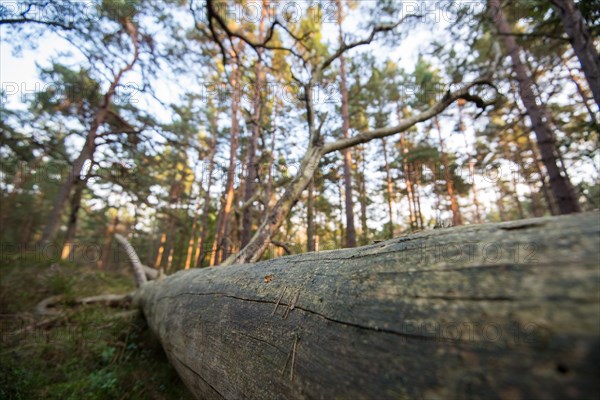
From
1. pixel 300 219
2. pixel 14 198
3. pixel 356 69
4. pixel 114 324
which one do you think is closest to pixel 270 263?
pixel 114 324

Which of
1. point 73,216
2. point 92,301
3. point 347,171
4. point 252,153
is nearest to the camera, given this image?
point 92,301

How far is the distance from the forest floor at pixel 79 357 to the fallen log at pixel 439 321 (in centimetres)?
234

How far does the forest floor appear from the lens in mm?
2561

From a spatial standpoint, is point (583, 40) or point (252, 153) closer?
point (583, 40)

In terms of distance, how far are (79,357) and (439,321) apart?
4.54m

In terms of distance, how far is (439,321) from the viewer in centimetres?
68

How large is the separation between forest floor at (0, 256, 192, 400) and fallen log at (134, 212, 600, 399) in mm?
2336

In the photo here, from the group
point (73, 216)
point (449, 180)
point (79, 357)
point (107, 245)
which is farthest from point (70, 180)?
point (449, 180)

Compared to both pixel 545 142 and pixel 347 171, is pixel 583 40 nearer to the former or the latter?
pixel 545 142

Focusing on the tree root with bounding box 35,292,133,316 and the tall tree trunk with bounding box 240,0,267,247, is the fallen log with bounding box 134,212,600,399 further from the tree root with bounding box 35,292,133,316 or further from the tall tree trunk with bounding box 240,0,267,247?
the tall tree trunk with bounding box 240,0,267,247

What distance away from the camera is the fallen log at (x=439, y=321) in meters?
0.53

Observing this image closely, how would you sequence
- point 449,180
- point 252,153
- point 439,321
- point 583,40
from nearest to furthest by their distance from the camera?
point 439,321 < point 583,40 < point 252,153 < point 449,180

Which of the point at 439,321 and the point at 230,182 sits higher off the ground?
the point at 230,182

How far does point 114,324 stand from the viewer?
4020mm
